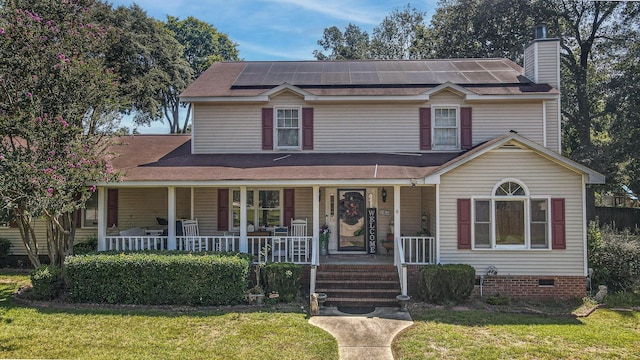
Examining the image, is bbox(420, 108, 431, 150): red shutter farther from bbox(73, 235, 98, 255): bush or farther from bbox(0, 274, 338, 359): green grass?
bbox(73, 235, 98, 255): bush

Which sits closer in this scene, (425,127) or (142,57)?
(425,127)

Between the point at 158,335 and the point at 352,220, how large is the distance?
684 centimetres

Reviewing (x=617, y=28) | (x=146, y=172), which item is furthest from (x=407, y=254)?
(x=617, y=28)

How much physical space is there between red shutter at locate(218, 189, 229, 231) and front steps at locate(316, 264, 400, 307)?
13.1 feet

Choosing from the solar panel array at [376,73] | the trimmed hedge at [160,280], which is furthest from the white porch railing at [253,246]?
the solar panel array at [376,73]

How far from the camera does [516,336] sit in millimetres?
7512

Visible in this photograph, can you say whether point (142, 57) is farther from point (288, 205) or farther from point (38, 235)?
point (288, 205)

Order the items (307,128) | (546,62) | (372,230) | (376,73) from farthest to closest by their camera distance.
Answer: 1. (376,73)
2. (546,62)
3. (307,128)
4. (372,230)

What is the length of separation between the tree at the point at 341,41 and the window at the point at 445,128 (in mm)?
27182

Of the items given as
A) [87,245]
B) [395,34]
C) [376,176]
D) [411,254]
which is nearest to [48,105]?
[87,245]

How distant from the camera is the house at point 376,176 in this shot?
1009cm

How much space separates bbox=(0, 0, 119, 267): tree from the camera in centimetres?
877

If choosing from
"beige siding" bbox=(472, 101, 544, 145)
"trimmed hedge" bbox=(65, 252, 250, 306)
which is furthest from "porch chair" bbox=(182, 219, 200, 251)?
"beige siding" bbox=(472, 101, 544, 145)

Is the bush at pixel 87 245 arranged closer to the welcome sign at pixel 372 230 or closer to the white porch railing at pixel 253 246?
the white porch railing at pixel 253 246
